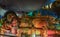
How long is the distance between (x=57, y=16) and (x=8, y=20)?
47 centimetres

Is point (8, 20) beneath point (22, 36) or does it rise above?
above

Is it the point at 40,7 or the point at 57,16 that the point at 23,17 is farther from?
the point at 57,16

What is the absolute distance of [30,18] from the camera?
61.0 inches

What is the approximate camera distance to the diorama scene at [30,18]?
1508 millimetres

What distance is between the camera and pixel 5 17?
1.58 metres

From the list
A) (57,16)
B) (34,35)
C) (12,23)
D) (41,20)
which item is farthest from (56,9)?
(12,23)

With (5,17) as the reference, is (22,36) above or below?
below

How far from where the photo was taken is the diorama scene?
4.95 feet

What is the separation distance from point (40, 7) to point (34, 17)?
112 mm

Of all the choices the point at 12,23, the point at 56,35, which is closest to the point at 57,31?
the point at 56,35

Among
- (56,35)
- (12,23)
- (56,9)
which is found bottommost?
(56,35)

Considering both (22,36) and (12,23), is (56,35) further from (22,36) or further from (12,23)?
(12,23)

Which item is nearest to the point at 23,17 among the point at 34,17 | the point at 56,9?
the point at 34,17

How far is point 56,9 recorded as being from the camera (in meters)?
1.50
